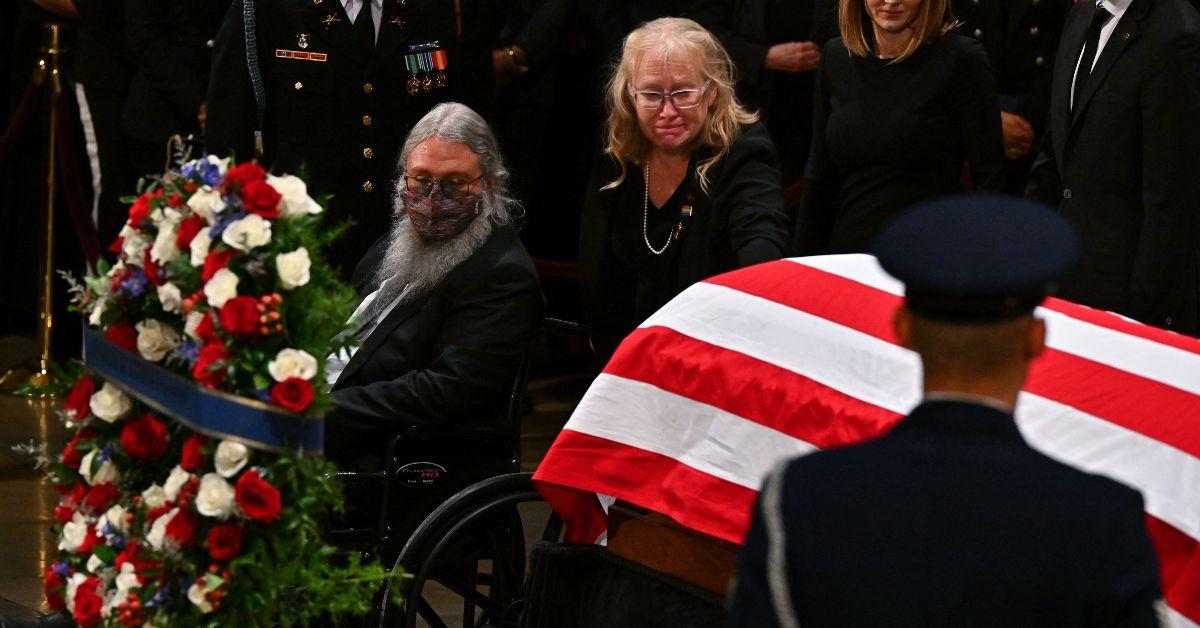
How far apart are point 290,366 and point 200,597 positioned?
40 centimetres

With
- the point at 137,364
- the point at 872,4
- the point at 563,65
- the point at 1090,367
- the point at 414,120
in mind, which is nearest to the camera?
the point at 1090,367

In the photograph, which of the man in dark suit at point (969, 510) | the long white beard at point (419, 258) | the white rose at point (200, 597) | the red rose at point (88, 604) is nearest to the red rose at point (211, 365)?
the white rose at point (200, 597)

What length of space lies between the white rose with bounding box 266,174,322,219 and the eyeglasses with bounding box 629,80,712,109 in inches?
49.7

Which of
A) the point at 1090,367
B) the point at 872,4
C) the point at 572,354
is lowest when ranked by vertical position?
the point at 572,354

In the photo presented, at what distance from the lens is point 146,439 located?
3080mm

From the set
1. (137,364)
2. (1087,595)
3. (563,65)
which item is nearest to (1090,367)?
(1087,595)

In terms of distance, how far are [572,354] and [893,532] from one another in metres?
5.74

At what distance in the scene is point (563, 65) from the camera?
21.1 ft

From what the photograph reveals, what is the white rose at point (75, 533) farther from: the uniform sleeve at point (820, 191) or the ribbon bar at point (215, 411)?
the uniform sleeve at point (820, 191)

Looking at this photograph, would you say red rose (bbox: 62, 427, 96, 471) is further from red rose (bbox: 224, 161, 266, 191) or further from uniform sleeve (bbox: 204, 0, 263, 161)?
uniform sleeve (bbox: 204, 0, 263, 161)

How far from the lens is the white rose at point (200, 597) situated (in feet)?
9.64

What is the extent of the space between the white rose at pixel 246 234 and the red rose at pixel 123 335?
0.91 ft

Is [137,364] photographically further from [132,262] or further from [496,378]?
[496,378]

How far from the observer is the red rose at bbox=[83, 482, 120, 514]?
10.3 feet
